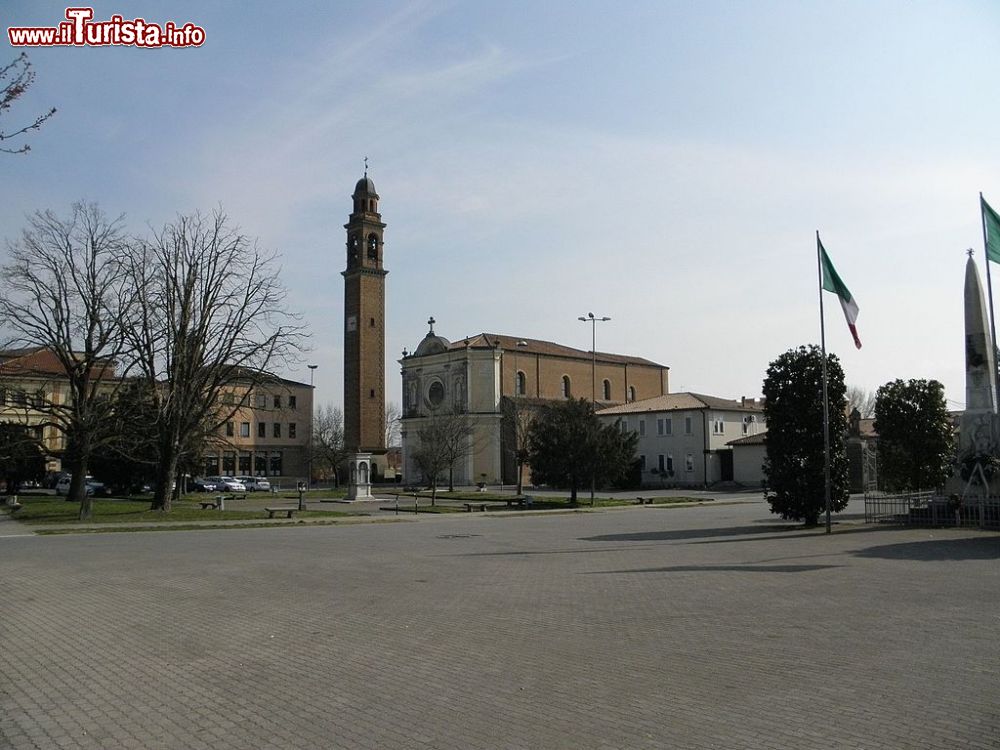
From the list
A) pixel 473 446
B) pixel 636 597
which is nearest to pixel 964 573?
pixel 636 597

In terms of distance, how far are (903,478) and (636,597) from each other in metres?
29.4

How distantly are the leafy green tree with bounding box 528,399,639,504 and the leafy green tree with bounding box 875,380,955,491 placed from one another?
12.8 metres

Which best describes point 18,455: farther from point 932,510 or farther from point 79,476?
point 932,510

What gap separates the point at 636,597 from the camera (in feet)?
42.3

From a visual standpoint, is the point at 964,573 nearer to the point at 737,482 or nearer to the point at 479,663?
A: the point at 479,663

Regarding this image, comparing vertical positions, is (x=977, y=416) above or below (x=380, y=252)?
below

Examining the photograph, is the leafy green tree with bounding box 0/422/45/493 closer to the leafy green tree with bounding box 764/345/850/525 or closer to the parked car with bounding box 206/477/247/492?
the parked car with bounding box 206/477/247/492

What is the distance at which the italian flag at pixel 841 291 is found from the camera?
950 inches

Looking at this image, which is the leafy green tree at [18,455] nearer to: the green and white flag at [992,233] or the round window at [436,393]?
the round window at [436,393]

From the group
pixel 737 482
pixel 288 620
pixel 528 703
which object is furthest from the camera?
pixel 737 482

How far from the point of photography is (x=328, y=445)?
81.9m

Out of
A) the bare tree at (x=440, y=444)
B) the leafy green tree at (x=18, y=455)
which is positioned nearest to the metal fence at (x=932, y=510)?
the bare tree at (x=440, y=444)

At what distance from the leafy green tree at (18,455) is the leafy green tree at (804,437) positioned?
3073 centimetres

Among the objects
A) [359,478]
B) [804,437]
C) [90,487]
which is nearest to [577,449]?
[359,478]
